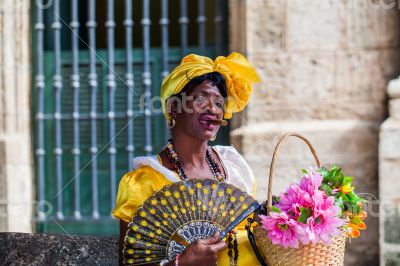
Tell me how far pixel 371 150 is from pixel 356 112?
31 centimetres

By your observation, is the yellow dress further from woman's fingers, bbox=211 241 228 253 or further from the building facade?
the building facade

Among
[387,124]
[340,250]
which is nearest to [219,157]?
[340,250]

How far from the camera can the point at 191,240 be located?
332 centimetres

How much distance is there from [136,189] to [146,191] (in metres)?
0.04

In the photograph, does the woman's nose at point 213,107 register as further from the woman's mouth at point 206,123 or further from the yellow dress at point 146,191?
the yellow dress at point 146,191

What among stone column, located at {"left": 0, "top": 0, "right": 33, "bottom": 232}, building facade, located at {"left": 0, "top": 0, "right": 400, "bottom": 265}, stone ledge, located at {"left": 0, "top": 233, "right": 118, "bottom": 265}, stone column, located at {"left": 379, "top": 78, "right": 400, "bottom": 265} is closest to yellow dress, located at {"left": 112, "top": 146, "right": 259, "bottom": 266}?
stone ledge, located at {"left": 0, "top": 233, "right": 118, "bottom": 265}

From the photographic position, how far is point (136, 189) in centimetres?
343

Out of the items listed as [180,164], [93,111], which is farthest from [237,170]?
[93,111]

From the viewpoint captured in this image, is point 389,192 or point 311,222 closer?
point 311,222

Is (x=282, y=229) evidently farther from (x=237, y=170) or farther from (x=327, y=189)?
(x=237, y=170)

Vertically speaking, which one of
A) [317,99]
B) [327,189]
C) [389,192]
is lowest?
[389,192]

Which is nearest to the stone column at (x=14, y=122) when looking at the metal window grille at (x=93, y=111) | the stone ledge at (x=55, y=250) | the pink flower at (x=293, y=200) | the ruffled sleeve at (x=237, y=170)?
the metal window grille at (x=93, y=111)

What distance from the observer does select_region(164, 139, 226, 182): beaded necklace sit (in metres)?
3.53

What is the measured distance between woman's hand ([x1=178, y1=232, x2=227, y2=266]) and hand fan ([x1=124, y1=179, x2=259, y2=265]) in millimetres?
80
